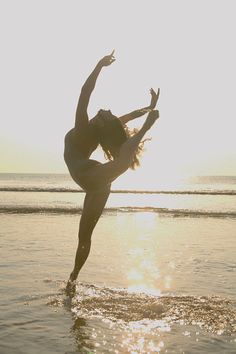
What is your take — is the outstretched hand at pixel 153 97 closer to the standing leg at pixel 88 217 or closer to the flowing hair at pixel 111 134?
the flowing hair at pixel 111 134

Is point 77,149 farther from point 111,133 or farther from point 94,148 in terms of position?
point 111,133

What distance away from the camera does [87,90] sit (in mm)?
5926

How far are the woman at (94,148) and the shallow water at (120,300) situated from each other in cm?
84

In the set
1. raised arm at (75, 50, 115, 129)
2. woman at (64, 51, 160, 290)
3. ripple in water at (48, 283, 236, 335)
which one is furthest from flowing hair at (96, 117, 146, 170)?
ripple in water at (48, 283, 236, 335)

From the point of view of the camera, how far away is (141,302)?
6012 millimetres

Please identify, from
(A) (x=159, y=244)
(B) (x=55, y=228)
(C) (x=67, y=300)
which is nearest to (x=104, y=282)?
(C) (x=67, y=300)

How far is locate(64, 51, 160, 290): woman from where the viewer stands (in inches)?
219

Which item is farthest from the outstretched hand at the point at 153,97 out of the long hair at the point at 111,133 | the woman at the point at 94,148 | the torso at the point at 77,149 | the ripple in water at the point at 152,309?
the ripple in water at the point at 152,309

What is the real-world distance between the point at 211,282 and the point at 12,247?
196 inches

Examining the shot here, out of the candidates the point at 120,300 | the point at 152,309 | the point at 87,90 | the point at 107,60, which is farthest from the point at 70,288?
the point at 107,60

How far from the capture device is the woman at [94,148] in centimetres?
557

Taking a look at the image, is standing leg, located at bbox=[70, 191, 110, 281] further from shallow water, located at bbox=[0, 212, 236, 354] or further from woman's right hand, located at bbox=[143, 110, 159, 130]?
woman's right hand, located at bbox=[143, 110, 159, 130]

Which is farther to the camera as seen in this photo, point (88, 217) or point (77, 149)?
point (88, 217)

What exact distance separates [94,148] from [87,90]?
816 millimetres
